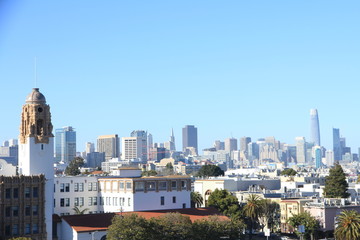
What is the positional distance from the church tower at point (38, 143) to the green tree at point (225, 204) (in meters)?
30.9

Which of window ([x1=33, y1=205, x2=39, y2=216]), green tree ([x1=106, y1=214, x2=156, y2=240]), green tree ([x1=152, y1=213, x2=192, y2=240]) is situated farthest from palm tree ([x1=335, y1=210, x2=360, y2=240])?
window ([x1=33, y1=205, x2=39, y2=216])

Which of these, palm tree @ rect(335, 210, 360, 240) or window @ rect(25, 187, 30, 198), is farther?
palm tree @ rect(335, 210, 360, 240)

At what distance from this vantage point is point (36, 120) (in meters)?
83.6

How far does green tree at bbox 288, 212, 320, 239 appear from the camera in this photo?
9744cm

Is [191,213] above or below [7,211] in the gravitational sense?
below

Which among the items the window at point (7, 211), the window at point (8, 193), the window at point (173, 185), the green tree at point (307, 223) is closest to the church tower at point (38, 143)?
the window at point (8, 193)

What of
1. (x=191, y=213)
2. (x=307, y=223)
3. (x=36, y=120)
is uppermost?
(x=36, y=120)

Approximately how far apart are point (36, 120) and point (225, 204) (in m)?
35.0

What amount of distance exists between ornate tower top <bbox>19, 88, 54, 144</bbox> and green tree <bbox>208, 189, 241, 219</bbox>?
32.2m

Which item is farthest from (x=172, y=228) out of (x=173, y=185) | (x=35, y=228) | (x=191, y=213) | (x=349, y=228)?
(x=349, y=228)

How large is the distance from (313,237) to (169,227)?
2871 cm

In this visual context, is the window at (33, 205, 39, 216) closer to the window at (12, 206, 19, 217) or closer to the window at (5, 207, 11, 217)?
the window at (12, 206, 19, 217)

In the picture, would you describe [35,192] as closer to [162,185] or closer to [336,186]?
[162,185]

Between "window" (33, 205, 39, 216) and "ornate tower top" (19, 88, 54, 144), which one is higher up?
"ornate tower top" (19, 88, 54, 144)
